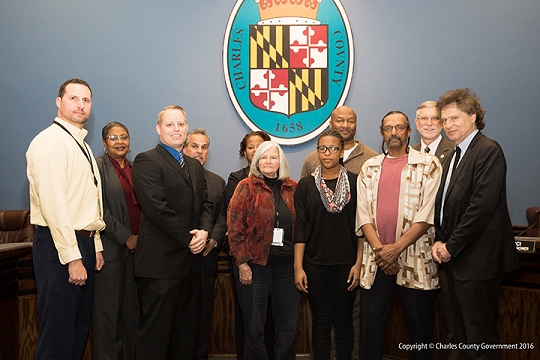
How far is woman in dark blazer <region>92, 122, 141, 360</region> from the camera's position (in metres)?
3.07

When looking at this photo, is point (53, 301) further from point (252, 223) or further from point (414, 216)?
point (414, 216)

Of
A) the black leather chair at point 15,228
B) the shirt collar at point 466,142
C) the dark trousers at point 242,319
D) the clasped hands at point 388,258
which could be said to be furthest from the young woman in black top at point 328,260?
the black leather chair at point 15,228

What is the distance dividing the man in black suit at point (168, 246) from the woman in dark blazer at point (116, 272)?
1.38 ft

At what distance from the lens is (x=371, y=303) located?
2926 mm

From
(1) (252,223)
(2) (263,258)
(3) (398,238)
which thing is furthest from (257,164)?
(3) (398,238)

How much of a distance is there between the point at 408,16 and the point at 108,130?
2977 millimetres

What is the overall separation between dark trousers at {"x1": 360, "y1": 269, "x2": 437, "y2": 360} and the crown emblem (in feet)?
8.84

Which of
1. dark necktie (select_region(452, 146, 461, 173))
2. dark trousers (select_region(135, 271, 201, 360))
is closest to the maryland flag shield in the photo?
dark necktie (select_region(452, 146, 461, 173))

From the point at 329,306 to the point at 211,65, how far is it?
268cm

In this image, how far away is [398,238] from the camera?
285 centimetres

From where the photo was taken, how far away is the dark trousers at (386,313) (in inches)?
111

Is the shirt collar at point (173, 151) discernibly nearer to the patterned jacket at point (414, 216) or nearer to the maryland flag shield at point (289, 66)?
the patterned jacket at point (414, 216)

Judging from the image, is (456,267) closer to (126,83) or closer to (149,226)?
(149,226)

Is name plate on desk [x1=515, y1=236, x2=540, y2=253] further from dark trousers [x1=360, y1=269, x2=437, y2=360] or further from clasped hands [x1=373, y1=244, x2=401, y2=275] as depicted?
clasped hands [x1=373, y1=244, x2=401, y2=275]
